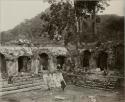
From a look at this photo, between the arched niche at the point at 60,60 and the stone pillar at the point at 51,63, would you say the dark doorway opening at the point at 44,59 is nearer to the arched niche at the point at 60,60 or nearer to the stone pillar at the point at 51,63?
the stone pillar at the point at 51,63

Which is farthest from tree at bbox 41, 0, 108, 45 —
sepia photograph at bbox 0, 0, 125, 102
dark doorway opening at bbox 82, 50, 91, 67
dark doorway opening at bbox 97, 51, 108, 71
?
dark doorway opening at bbox 82, 50, 91, 67

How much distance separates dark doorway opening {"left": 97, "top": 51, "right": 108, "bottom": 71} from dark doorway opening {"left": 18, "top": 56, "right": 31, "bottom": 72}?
322 cm

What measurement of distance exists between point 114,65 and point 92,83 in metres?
1.52

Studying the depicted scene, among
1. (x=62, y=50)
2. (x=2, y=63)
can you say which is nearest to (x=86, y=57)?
(x=62, y=50)

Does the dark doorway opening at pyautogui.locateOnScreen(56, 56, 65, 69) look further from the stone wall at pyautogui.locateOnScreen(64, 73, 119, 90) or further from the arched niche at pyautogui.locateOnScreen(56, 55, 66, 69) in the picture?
the stone wall at pyautogui.locateOnScreen(64, 73, 119, 90)

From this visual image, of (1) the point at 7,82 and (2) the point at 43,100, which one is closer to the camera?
(2) the point at 43,100

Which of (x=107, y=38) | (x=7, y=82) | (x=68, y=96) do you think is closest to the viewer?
(x=68, y=96)

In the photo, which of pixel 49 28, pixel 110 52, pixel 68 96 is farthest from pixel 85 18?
pixel 68 96

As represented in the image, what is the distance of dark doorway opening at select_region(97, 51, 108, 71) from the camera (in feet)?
38.3

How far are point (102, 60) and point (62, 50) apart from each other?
210 centimetres

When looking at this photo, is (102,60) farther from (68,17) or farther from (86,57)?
(68,17)

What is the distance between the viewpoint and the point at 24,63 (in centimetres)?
1211

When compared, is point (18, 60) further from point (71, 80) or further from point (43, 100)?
point (43, 100)

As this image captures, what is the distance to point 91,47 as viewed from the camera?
12.5 meters
